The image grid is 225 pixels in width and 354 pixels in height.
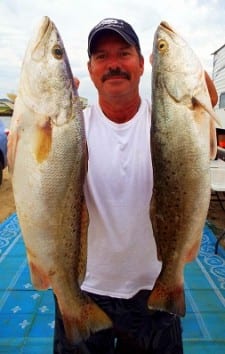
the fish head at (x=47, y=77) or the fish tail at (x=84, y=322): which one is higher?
the fish head at (x=47, y=77)

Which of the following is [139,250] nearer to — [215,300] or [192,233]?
[192,233]

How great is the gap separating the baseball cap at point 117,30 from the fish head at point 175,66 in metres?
0.16

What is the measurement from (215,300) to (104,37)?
305 cm

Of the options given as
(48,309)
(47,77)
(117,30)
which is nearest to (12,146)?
(47,77)

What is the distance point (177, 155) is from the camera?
1.85 m

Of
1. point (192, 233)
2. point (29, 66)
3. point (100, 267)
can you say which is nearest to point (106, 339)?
point (100, 267)

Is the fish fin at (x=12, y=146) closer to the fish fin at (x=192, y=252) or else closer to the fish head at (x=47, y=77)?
the fish head at (x=47, y=77)

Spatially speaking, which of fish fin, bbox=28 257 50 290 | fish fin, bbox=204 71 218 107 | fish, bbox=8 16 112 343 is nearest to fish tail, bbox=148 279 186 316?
fish, bbox=8 16 112 343

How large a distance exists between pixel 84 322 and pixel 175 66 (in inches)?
52.1

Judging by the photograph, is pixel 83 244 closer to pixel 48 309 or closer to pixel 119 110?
pixel 119 110

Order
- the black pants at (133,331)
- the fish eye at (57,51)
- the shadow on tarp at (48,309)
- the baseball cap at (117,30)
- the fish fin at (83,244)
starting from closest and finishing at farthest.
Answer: the fish eye at (57,51) < the fish fin at (83,244) < the baseball cap at (117,30) < the black pants at (133,331) < the shadow on tarp at (48,309)

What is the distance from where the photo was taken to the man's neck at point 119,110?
6.78 ft

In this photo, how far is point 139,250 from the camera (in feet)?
6.72

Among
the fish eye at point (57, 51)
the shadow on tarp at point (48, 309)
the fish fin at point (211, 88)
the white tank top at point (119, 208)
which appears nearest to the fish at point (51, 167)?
the fish eye at point (57, 51)
